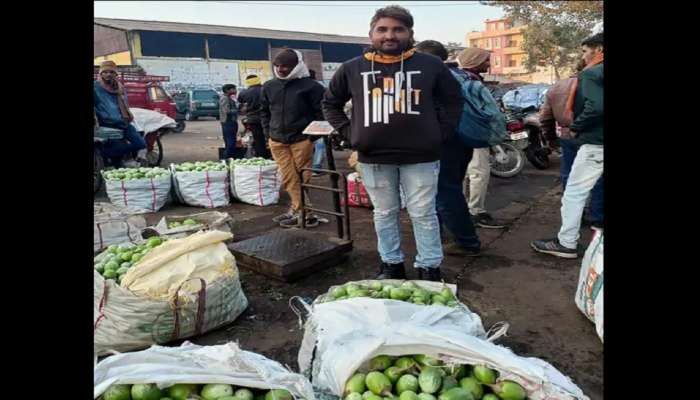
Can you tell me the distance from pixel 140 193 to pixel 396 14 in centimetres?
439

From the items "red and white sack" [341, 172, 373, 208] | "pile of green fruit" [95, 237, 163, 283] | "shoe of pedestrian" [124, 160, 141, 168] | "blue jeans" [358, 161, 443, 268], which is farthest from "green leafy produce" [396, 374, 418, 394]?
"shoe of pedestrian" [124, 160, 141, 168]

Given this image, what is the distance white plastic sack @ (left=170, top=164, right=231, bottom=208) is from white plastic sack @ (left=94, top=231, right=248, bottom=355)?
3.44 meters

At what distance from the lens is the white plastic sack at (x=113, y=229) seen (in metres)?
4.43

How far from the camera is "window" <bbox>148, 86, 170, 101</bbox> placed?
1681cm

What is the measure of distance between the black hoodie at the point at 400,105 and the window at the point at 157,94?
14821mm

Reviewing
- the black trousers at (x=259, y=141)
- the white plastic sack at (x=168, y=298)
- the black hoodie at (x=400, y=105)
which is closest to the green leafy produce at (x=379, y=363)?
the white plastic sack at (x=168, y=298)

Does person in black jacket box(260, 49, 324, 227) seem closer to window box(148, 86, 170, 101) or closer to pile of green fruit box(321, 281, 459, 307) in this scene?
pile of green fruit box(321, 281, 459, 307)

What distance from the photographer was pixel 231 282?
Answer: 3301 mm

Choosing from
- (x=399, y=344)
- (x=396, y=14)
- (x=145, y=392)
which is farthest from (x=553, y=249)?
(x=145, y=392)
